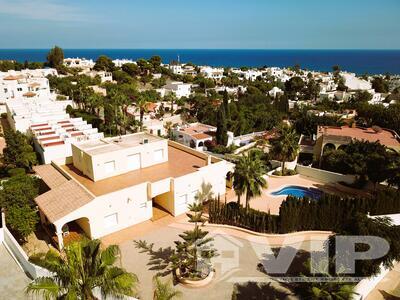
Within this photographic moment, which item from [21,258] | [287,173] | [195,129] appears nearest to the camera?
[21,258]

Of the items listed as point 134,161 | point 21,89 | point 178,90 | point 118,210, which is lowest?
point 118,210

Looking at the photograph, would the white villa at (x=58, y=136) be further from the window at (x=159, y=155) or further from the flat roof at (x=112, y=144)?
the window at (x=159, y=155)

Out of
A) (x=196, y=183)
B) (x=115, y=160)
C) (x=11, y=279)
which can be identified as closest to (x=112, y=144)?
(x=115, y=160)

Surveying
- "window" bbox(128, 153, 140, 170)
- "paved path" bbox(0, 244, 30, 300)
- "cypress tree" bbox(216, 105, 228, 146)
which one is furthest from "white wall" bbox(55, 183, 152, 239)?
"cypress tree" bbox(216, 105, 228, 146)

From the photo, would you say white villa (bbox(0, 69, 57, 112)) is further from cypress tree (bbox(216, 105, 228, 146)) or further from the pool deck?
the pool deck

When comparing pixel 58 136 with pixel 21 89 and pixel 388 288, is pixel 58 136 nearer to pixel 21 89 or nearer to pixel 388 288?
pixel 21 89

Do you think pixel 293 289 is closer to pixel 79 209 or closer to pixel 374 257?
pixel 374 257

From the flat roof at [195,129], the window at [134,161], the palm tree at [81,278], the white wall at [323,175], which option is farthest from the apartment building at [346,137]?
the palm tree at [81,278]
